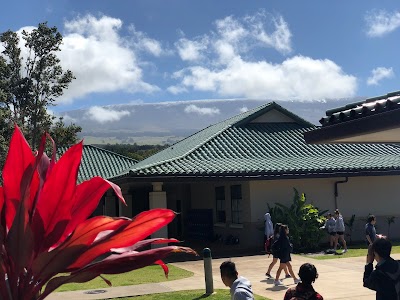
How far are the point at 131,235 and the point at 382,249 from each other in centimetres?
401

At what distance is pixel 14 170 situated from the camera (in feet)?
6.73

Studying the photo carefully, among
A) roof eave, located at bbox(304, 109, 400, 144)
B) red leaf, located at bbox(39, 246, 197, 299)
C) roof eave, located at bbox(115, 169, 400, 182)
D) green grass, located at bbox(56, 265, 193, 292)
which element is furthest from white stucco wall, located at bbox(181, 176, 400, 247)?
red leaf, located at bbox(39, 246, 197, 299)

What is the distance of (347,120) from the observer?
285 inches

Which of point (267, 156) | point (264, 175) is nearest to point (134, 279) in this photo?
point (264, 175)

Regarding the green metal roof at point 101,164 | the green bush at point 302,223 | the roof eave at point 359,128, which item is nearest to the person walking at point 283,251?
the roof eave at point 359,128

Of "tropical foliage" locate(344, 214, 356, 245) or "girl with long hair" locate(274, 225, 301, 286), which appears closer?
"girl with long hair" locate(274, 225, 301, 286)

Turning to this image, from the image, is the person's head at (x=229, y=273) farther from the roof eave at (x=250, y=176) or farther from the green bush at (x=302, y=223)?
the green bush at (x=302, y=223)

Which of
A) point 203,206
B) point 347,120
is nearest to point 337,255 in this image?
point 203,206

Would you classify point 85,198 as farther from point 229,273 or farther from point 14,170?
point 229,273

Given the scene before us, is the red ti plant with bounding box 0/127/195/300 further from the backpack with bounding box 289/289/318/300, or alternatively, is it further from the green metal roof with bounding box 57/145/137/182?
the green metal roof with bounding box 57/145/137/182

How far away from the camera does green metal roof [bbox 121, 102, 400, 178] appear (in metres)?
20.9

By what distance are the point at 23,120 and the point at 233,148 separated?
15437mm

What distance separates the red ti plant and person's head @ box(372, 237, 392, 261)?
3.88 meters

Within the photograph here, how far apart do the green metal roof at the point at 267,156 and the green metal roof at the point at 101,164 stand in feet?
32.8
